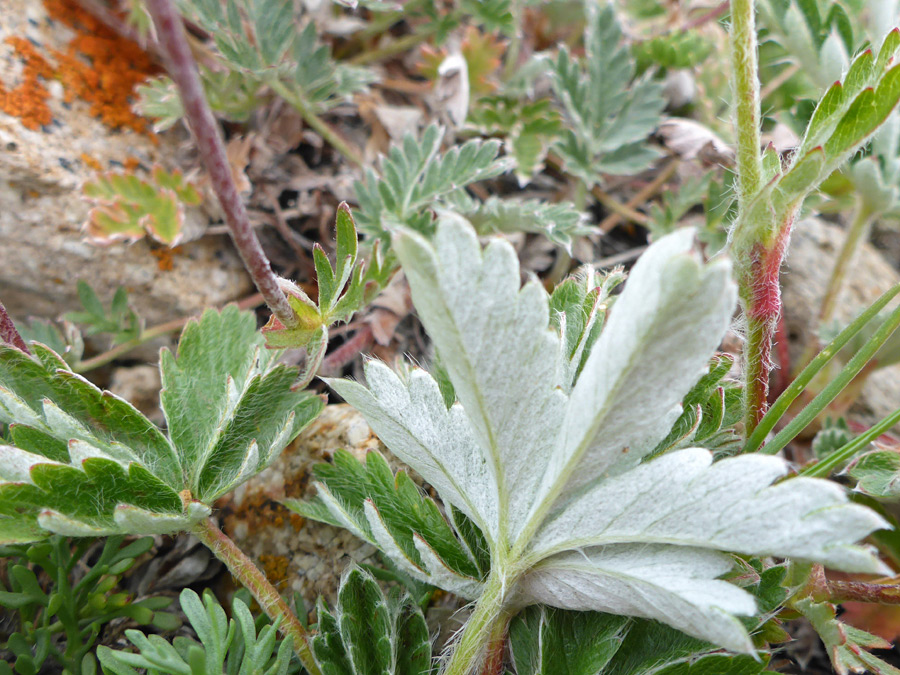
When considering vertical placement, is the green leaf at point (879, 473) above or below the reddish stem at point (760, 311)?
below

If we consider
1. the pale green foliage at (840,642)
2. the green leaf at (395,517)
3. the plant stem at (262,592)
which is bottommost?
the plant stem at (262,592)

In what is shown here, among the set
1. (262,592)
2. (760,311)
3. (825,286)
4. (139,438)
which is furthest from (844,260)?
(139,438)

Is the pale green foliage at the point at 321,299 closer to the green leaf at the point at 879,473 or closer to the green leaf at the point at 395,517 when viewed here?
the green leaf at the point at 395,517

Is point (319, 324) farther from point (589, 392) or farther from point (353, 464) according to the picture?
point (589, 392)

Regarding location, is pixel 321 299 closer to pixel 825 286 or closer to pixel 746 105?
pixel 746 105

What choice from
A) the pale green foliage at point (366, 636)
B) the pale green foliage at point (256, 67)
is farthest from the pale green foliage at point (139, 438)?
the pale green foliage at point (256, 67)
